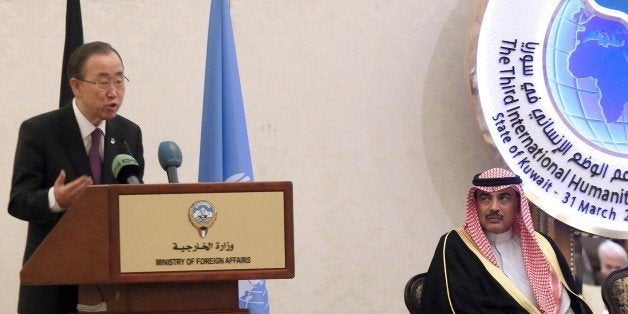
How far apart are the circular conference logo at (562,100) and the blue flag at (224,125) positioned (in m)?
1.28

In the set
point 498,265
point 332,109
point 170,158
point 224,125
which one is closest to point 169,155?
point 170,158

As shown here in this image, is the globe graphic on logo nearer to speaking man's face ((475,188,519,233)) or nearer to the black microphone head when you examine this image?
speaking man's face ((475,188,519,233))

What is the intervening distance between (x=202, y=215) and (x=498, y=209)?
193 centimetres

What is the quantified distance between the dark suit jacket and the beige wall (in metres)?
2.06

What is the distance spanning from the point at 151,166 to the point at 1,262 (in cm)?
87

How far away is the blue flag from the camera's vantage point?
3.87 meters

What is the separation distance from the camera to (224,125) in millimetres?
3941

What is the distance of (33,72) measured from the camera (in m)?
4.57

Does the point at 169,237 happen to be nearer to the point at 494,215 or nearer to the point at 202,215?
the point at 202,215

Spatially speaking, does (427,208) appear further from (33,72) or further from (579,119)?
(33,72)

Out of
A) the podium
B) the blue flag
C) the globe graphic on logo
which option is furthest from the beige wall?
the podium

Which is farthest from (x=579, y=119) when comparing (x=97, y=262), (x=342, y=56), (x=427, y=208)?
(x=97, y=262)

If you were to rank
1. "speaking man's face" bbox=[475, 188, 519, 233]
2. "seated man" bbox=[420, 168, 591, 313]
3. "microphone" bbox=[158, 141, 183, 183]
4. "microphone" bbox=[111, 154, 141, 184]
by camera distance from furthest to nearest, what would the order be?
"speaking man's face" bbox=[475, 188, 519, 233] → "seated man" bbox=[420, 168, 591, 313] → "microphone" bbox=[158, 141, 183, 183] → "microphone" bbox=[111, 154, 141, 184]

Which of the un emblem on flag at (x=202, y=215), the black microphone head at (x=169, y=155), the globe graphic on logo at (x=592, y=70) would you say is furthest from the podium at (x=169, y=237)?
the globe graphic on logo at (x=592, y=70)
